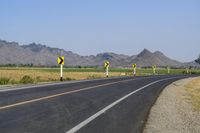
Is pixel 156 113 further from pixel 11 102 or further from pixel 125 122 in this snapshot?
pixel 11 102

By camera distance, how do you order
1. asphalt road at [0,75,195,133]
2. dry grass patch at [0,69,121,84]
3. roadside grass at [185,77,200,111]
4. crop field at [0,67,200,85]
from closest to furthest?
asphalt road at [0,75,195,133], roadside grass at [185,77,200,111], crop field at [0,67,200,85], dry grass patch at [0,69,121,84]

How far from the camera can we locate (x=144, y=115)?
13.9m

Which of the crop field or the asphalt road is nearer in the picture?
the asphalt road

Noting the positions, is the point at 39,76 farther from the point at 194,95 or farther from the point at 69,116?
the point at 69,116

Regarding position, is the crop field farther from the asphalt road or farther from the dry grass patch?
the asphalt road

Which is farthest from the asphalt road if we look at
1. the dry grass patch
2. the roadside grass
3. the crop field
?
the dry grass patch

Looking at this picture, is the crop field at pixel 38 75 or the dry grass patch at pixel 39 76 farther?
the dry grass patch at pixel 39 76

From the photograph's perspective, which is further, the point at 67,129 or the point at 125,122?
the point at 125,122

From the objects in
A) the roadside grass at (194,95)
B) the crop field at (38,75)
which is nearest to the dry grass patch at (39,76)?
the crop field at (38,75)

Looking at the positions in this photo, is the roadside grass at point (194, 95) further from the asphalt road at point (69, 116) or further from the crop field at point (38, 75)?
the crop field at point (38, 75)

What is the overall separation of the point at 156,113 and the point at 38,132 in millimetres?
5721

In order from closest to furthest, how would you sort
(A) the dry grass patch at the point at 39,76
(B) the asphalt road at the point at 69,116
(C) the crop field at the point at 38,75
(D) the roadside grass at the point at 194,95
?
(B) the asphalt road at the point at 69,116, (D) the roadside grass at the point at 194,95, (C) the crop field at the point at 38,75, (A) the dry grass patch at the point at 39,76

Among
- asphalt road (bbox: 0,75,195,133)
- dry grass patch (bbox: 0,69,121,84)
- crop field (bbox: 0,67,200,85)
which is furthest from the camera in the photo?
dry grass patch (bbox: 0,69,121,84)

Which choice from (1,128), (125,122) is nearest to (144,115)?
(125,122)
